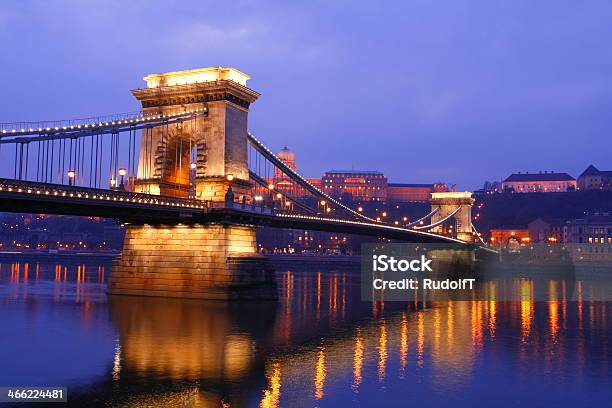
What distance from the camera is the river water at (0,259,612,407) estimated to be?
765 inches

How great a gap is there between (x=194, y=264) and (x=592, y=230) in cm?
12279

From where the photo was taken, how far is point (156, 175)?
52.7 m

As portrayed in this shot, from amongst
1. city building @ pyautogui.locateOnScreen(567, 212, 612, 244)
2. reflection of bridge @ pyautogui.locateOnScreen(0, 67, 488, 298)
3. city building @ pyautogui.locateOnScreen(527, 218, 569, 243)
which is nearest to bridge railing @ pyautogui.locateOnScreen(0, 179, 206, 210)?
reflection of bridge @ pyautogui.locateOnScreen(0, 67, 488, 298)

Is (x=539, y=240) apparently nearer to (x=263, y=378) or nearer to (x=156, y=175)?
(x=156, y=175)

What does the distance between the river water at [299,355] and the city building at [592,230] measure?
10721 centimetres

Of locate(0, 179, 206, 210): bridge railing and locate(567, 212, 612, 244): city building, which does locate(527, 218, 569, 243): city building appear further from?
locate(0, 179, 206, 210): bridge railing

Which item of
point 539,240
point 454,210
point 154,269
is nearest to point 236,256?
point 154,269

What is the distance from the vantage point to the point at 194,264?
47656 millimetres

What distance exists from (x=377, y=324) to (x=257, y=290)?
1267cm

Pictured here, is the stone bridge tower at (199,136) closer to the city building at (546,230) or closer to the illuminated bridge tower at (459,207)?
the illuminated bridge tower at (459,207)

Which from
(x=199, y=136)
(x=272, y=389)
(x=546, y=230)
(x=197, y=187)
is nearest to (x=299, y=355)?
(x=272, y=389)

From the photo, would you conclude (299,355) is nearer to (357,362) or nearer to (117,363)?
(357,362)

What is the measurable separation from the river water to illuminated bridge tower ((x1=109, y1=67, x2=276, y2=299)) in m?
2.61

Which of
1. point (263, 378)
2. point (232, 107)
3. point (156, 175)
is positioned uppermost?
point (232, 107)
